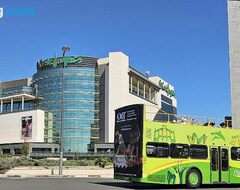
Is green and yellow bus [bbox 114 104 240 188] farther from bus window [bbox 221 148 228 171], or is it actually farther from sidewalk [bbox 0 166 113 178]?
sidewalk [bbox 0 166 113 178]

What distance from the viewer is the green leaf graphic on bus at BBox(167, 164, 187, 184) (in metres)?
18.5

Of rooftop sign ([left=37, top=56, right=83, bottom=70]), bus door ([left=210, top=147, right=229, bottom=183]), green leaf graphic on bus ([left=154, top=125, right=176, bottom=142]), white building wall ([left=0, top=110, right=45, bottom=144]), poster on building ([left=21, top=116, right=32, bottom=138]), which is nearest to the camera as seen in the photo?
green leaf graphic on bus ([left=154, top=125, right=176, bottom=142])

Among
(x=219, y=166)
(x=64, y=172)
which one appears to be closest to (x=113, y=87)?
(x=64, y=172)

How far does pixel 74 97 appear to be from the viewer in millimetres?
118312

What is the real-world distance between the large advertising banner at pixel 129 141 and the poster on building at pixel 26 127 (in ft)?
340

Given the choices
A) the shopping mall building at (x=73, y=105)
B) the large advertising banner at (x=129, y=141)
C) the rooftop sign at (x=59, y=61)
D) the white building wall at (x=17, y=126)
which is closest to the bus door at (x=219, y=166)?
the large advertising banner at (x=129, y=141)

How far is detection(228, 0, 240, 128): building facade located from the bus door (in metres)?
23.8

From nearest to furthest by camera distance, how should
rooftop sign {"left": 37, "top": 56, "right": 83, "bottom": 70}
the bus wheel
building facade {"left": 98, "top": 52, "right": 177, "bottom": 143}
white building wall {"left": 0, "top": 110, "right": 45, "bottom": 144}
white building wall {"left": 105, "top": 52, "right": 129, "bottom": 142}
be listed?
the bus wheel < building facade {"left": 98, "top": 52, "right": 177, "bottom": 143} < white building wall {"left": 105, "top": 52, "right": 129, "bottom": 142} < white building wall {"left": 0, "top": 110, "right": 45, "bottom": 144} < rooftop sign {"left": 37, "top": 56, "right": 83, "bottom": 70}

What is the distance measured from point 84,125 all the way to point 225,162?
99.6 meters

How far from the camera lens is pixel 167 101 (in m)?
164

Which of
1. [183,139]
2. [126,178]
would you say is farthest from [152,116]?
[126,178]

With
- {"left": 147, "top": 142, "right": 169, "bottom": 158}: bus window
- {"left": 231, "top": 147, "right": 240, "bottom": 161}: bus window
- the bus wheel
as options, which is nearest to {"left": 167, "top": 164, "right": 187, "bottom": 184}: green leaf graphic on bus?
the bus wheel

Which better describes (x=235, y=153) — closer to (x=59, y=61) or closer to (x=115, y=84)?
(x=115, y=84)

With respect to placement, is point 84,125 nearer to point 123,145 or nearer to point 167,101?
point 167,101
